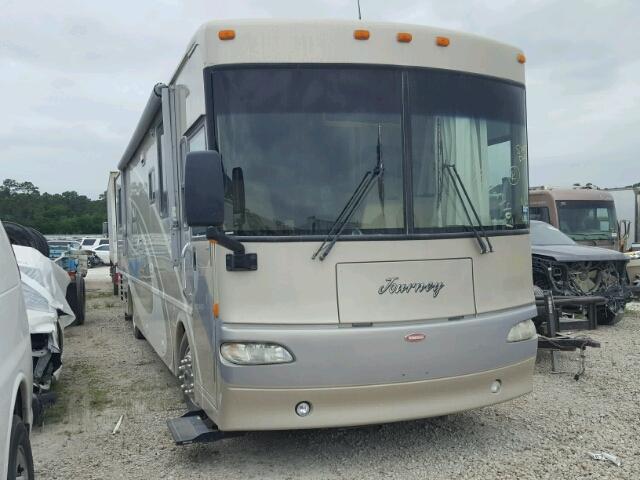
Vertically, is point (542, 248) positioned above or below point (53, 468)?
above

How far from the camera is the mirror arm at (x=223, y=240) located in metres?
4.16

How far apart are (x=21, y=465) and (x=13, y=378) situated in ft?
1.65

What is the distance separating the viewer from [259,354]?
13.8ft

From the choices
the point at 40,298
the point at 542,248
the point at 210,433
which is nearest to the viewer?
the point at 210,433

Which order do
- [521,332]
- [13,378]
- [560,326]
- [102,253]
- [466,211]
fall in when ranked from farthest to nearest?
[102,253], [560,326], [521,332], [466,211], [13,378]

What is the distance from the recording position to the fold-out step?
4590 mm

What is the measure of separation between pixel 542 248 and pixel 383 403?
672 cm

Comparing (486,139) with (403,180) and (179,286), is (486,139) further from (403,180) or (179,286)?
(179,286)

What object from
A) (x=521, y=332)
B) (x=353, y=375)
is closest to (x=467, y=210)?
(x=521, y=332)

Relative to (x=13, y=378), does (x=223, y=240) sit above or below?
above

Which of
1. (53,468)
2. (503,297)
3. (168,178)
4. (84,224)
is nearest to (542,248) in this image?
(503,297)

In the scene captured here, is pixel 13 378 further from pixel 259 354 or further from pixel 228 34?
pixel 228 34

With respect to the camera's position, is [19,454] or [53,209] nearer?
[19,454]

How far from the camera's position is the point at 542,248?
10.3m
